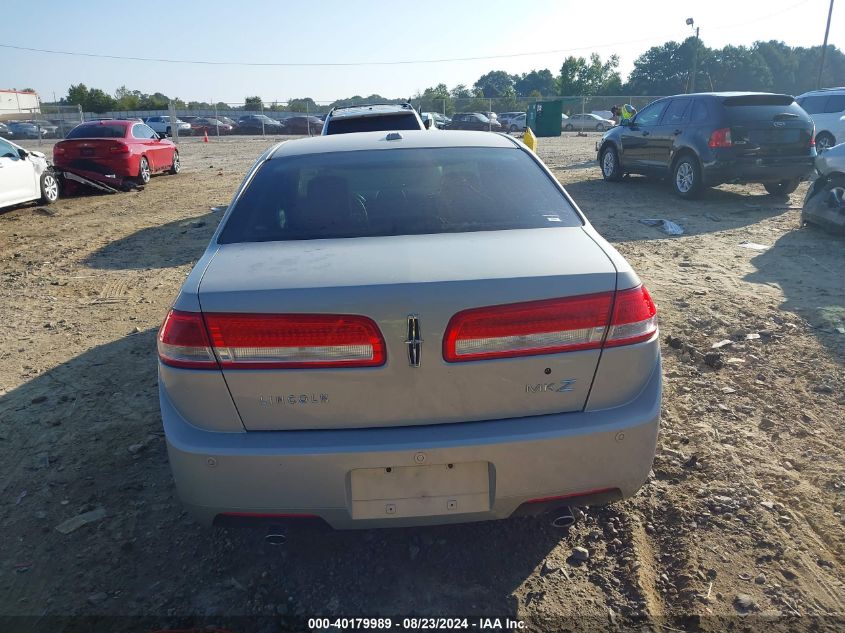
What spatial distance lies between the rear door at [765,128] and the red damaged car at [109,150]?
1201 centimetres

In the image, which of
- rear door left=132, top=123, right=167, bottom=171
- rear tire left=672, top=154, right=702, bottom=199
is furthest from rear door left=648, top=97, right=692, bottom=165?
rear door left=132, top=123, right=167, bottom=171

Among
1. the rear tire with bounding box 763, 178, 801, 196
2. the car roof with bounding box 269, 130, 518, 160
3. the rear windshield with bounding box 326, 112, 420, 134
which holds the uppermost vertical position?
the rear windshield with bounding box 326, 112, 420, 134

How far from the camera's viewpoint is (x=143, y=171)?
1463 cm

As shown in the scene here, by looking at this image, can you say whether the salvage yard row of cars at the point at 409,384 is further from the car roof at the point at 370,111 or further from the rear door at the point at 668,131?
the rear door at the point at 668,131

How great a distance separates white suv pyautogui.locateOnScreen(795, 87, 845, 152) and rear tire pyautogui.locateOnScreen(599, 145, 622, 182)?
5.89 m

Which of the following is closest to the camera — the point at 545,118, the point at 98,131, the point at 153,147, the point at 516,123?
the point at 98,131

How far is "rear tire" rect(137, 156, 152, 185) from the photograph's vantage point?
47.2 ft

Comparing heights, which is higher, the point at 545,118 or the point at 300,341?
the point at 545,118

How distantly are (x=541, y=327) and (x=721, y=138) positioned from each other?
9.64 metres

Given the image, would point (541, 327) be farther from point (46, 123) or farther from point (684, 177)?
point (46, 123)

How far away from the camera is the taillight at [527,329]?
83.4 inches

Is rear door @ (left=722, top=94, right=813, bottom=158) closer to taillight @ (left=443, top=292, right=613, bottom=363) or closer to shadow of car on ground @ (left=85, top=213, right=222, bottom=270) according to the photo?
shadow of car on ground @ (left=85, top=213, right=222, bottom=270)

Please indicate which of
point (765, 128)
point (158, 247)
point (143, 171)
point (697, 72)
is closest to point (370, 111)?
point (158, 247)

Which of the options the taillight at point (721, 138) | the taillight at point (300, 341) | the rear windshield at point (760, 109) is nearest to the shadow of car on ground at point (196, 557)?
the taillight at point (300, 341)
